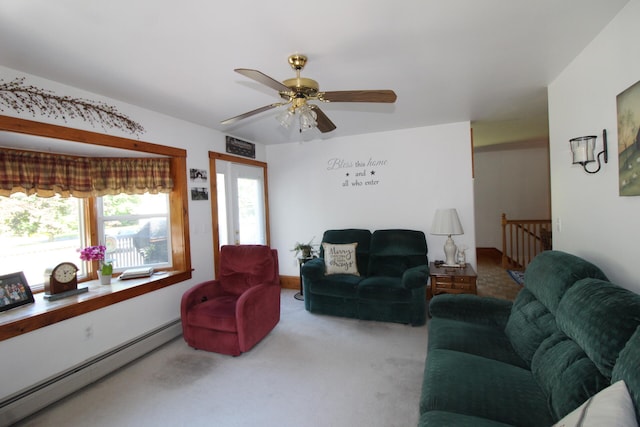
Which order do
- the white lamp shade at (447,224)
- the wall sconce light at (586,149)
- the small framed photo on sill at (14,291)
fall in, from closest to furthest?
the wall sconce light at (586,149), the small framed photo on sill at (14,291), the white lamp shade at (447,224)

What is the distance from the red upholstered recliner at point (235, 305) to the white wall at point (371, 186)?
1.66m

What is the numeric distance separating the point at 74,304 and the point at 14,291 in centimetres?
45

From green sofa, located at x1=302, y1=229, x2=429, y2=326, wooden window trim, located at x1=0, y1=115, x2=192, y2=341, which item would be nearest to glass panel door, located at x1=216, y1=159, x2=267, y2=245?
wooden window trim, located at x1=0, y1=115, x2=192, y2=341

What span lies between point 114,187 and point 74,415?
2.19 meters

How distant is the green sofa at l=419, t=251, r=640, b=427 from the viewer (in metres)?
1.16

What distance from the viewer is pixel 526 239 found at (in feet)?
19.9

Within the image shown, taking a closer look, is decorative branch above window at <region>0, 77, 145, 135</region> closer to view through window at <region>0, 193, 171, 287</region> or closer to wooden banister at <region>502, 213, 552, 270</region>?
view through window at <region>0, 193, 171, 287</region>

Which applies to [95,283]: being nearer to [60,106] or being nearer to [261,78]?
[60,106]

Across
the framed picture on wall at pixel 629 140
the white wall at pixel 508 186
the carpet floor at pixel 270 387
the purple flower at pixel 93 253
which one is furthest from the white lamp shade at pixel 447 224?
the purple flower at pixel 93 253

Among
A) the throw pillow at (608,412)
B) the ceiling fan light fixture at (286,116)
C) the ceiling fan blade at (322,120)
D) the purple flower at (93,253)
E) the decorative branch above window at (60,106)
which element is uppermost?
the decorative branch above window at (60,106)

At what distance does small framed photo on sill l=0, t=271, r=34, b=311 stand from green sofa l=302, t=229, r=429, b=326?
8.38 feet

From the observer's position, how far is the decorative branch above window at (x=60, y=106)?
2.10 metres

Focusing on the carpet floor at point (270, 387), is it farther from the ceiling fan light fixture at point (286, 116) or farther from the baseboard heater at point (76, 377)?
the ceiling fan light fixture at point (286, 116)

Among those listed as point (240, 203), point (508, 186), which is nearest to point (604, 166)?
point (240, 203)
